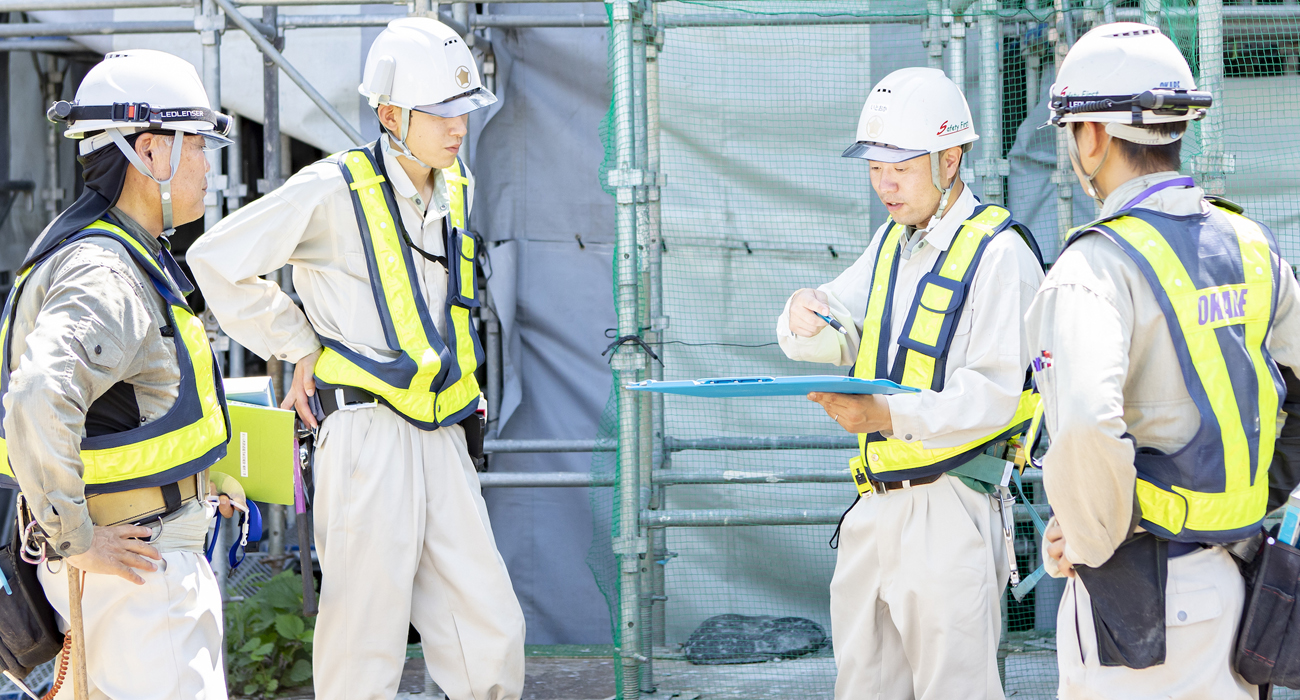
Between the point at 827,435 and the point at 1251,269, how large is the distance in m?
3.21

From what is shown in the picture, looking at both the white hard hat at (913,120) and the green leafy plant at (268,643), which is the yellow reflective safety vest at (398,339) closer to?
the white hard hat at (913,120)

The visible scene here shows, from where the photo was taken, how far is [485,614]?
3.47 meters

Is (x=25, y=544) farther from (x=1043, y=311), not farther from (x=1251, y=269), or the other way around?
(x=1251, y=269)

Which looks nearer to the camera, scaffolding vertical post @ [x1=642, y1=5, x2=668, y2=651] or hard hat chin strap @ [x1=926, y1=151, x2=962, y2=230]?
hard hat chin strap @ [x1=926, y1=151, x2=962, y2=230]

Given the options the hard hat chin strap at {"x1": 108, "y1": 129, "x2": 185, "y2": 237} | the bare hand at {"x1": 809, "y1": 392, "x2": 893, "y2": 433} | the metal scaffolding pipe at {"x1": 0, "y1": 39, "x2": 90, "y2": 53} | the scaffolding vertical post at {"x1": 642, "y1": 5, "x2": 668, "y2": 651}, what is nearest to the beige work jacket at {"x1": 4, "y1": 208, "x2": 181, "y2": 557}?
the hard hat chin strap at {"x1": 108, "y1": 129, "x2": 185, "y2": 237}

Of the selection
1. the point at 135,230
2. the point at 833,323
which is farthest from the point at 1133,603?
the point at 135,230

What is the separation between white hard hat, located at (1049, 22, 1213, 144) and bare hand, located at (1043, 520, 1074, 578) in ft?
2.68

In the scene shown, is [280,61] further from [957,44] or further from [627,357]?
[957,44]

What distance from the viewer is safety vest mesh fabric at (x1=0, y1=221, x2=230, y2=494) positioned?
8.46 feet

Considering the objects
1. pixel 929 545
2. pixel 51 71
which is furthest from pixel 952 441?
pixel 51 71

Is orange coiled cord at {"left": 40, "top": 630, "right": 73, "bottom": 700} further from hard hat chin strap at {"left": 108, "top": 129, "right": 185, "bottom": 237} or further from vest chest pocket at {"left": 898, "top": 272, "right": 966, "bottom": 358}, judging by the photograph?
vest chest pocket at {"left": 898, "top": 272, "right": 966, "bottom": 358}

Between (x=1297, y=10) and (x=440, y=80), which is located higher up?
(x=1297, y=10)

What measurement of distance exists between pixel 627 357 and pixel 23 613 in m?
2.39

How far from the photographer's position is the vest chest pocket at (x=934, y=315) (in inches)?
123
